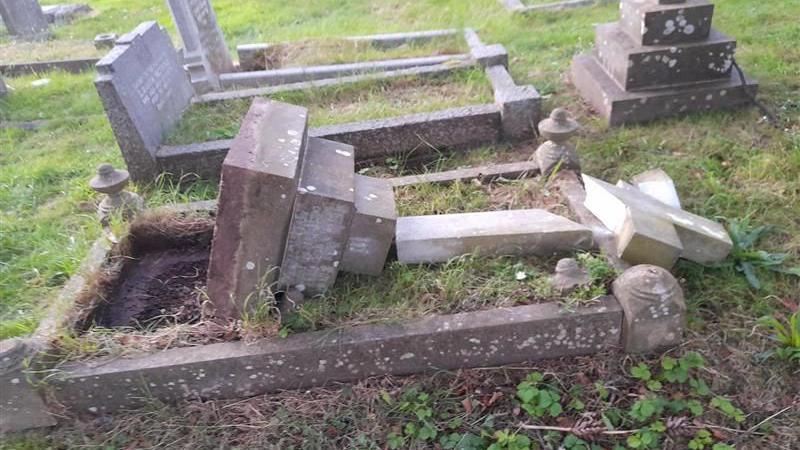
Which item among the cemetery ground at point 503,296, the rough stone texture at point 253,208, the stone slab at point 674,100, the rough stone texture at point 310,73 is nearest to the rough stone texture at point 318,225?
the rough stone texture at point 253,208

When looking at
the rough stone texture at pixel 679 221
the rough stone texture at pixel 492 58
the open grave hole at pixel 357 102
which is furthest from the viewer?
the rough stone texture at pixel 492 58

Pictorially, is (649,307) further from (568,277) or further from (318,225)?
(318,225)

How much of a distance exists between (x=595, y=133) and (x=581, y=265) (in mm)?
1911

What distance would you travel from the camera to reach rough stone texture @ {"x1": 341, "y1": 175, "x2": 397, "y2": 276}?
2.67 metres

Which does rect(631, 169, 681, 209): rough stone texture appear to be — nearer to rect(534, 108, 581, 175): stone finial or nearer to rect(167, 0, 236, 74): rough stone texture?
rect(534, 108, 581, 175): stone finial

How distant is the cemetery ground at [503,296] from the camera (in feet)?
8.00

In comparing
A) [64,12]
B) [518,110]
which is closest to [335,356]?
[518,110]

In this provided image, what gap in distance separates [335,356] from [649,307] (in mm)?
1363

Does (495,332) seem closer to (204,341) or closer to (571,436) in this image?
(571,436)

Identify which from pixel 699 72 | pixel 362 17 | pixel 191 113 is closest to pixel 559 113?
pixel 699 72

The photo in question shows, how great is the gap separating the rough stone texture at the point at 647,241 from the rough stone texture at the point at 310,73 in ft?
11.3

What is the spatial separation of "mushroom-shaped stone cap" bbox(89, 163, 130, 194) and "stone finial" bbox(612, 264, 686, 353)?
8.70ft

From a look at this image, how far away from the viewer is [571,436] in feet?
7.77

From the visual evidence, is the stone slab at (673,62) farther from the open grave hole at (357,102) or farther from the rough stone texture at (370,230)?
the rough stone texture at (370,230)
